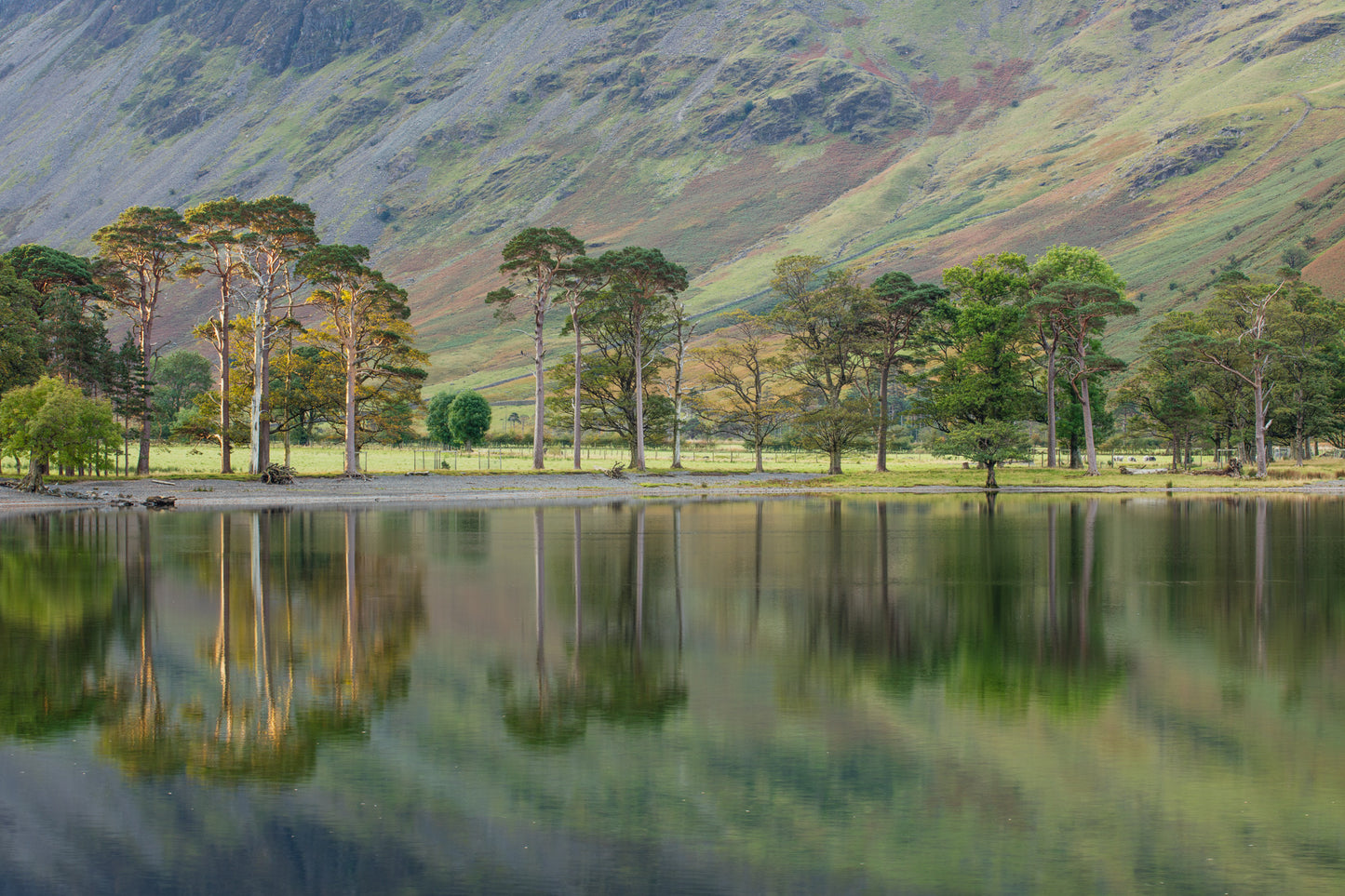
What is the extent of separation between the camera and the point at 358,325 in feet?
259

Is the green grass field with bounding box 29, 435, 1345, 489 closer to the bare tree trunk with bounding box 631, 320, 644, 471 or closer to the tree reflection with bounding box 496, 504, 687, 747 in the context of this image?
the bare tree trunk with bounding box 631, 320, 644, 471

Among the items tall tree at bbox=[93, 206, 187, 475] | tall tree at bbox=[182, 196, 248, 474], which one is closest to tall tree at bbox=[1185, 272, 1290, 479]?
tall tree at bbox=[182, 196, 248, 474]

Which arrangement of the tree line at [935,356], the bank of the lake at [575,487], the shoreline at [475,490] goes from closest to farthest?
the shoreline at [475,490], the bank of the lake at [575,487], the tree line at [935,356]

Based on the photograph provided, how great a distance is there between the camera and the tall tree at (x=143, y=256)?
232ft

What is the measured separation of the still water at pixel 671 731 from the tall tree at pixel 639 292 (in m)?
57.1

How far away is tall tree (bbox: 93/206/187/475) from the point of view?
7069 centimetres

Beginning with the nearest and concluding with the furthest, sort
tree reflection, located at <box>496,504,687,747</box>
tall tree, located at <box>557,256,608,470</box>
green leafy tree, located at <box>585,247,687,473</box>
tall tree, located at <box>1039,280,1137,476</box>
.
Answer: tree reflection, located at <box>496,504,687,747</box> < tall tree, located at <box>1039,280,1137,476</box> < tall tree, located at <box>557,256,608,470</box> < green leafy tree, located at <box>585,247,687,473</box>

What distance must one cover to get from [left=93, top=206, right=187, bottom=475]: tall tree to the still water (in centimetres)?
4777

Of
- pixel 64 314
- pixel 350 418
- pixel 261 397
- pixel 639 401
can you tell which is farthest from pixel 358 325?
pixel 639 401

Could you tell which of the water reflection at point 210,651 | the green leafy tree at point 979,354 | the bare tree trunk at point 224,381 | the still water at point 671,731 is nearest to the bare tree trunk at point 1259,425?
the green leafy tree at point 979,354

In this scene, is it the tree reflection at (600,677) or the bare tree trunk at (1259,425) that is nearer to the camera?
the tree reflection at (600,677)

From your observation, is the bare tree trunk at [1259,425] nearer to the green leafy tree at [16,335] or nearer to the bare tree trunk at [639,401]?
the bare tree trunk at [639,401]

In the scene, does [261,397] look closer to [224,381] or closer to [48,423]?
[224,381]

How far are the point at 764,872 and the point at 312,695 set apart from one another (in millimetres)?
8802
